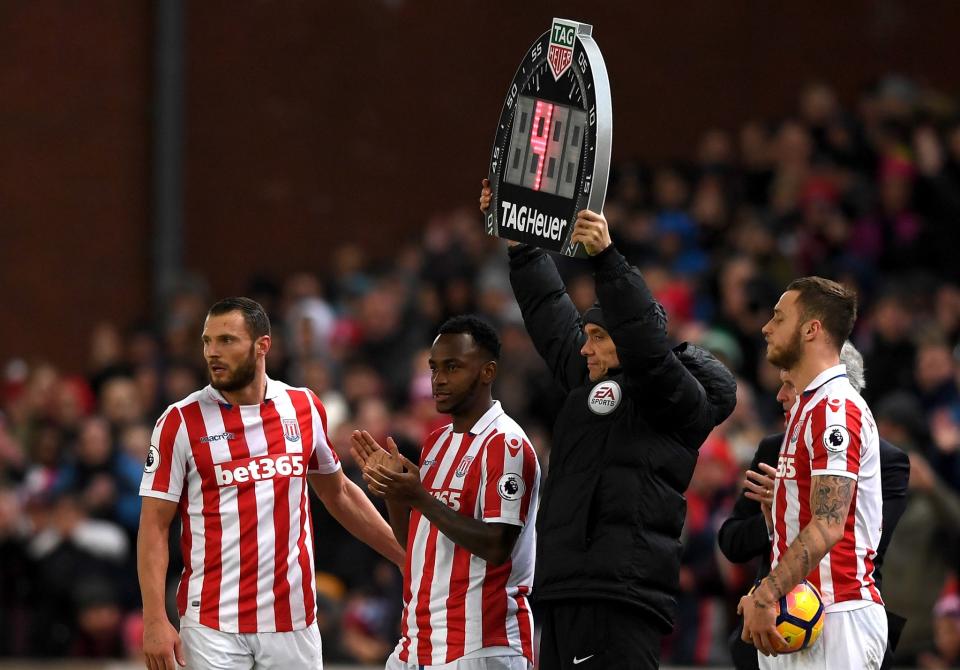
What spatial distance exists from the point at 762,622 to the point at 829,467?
54cm

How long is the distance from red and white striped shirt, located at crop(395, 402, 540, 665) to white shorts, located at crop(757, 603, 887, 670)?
1029 mm

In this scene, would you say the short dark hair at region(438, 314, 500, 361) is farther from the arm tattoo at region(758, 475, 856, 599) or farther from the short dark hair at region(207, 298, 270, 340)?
the arm tattoo at region(758, 475, 856, 599)

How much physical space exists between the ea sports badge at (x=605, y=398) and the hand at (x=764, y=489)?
0.52m

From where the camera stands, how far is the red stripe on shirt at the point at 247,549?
19.8 feet

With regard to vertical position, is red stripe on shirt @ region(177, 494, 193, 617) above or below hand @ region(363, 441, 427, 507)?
below

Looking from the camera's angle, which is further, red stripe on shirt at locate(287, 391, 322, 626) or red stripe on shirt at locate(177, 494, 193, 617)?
red stripe on shirt at locate(287, 391, 322, 626)

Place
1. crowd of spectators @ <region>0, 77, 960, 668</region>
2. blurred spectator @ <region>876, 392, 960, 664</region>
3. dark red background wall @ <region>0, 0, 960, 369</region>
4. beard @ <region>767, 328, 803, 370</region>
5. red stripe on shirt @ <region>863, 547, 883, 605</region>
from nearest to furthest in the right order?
red stripe on shirt @ <region>863, 547, 883, 605</region>, beard @ <region>767, 328, 803, 370</region>, blurred spectator @ <region>876, 392, 960, 664</region>, crowd of spectators @ <region>0, 77, 960, 668</region>, dark red background wall @ <region>0, 0, 960, 369</region>

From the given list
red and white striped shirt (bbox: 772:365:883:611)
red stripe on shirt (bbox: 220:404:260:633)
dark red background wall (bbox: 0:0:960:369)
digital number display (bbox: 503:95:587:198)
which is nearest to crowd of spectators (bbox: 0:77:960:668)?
dark red background wall (bbox: 0:0:960:369)

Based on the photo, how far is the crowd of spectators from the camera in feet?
31.0

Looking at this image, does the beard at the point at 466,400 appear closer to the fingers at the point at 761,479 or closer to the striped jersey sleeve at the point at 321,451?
the striped jersey sleeve at the point at 321,451

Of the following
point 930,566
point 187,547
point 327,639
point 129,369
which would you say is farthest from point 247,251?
point 187,547

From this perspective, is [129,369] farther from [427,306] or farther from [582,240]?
[582,240]

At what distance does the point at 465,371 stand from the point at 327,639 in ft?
13.4

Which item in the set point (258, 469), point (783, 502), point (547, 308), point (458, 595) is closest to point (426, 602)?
point (458, 595)
